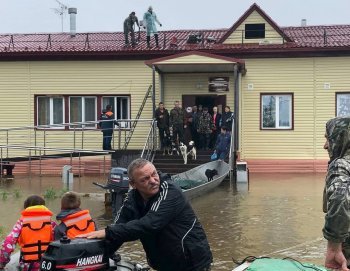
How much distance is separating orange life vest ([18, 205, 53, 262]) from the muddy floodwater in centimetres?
256

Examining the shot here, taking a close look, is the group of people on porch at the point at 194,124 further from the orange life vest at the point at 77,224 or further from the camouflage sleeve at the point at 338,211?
the camouflage sleeve at the point at 338,211

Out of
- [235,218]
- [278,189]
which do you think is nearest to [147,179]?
[235,218]

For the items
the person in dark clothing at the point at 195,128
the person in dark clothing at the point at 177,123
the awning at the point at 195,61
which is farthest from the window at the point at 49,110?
the person in dark clothing at the point at 195,128

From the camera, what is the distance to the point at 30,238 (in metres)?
5.54

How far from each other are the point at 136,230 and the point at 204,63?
16170 mm

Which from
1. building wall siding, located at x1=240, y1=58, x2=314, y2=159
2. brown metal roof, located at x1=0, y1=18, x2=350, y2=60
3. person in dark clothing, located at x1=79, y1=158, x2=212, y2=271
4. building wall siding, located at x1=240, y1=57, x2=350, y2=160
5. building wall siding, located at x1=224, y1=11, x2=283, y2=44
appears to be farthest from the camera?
building wall siding, located at x1=224, y1=11, x2=283, y2=44

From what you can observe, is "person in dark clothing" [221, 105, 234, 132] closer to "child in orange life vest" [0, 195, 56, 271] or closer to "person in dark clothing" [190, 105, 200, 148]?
"person in dark clothing" [190, 105, 200, 148]

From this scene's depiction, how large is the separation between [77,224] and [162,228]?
1949mm

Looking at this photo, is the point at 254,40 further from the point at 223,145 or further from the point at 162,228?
the point at 162,228

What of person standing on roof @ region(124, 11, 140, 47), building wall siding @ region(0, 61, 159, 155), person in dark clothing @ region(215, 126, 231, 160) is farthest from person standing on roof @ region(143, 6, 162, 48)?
person in dark clothing @ region(215, 126, 231, 160)

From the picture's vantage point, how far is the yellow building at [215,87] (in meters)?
21.7

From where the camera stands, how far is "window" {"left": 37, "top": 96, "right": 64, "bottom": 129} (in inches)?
908

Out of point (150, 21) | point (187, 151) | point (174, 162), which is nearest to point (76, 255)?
point (174, 162)

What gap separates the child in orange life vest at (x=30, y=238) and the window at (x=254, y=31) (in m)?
18.1
